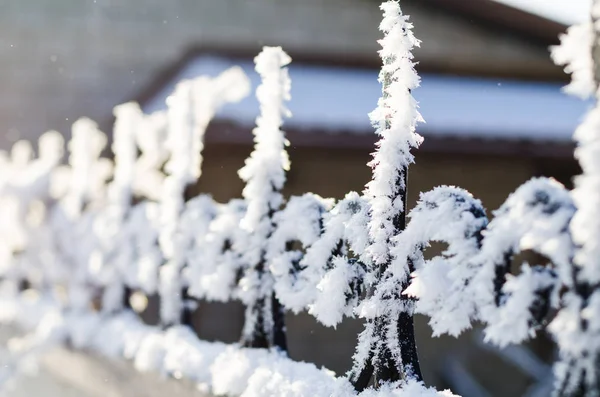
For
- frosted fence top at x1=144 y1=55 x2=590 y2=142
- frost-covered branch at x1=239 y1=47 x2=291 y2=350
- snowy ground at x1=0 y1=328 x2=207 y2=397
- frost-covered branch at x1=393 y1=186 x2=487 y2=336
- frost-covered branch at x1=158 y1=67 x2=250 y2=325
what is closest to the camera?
frost-covered branch at x1=393 y1=186 x2=487 y2=336

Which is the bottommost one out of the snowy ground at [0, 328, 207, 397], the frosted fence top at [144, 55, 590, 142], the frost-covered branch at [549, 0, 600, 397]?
the snowy ground at [0, 328, 207, 397]

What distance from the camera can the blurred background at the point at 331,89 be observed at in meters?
3.95

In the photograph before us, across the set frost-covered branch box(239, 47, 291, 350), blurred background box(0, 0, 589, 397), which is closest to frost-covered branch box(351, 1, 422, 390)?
frost-covered branch box(239, 47, 291, 350)

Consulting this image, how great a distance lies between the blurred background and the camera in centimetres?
395

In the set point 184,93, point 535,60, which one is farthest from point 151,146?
point 535,60

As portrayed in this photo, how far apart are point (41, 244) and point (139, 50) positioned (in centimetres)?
335

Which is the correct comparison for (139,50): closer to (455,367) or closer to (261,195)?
(455,367)

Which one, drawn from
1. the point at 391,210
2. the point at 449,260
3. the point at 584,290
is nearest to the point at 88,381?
the point at 391,210

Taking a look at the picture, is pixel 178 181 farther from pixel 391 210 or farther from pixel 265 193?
pixel 391 210

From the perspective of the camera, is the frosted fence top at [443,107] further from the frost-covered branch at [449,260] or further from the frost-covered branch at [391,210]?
the frost-covered branch at [449,260]

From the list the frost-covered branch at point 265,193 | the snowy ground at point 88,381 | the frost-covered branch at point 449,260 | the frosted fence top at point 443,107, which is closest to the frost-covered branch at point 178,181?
the snowy ground at point 88,381

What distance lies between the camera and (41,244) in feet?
10.7

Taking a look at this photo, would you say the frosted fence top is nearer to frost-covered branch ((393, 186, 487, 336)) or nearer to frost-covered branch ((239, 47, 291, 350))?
frost-covered branch ((239, 47, 291, 350))

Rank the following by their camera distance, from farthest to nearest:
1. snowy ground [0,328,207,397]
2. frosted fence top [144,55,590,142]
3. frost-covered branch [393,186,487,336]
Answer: frosted fence top [144,55,590,142], snowy ground [0,328,207,397], frost-covered branch [393,186,487,336]
